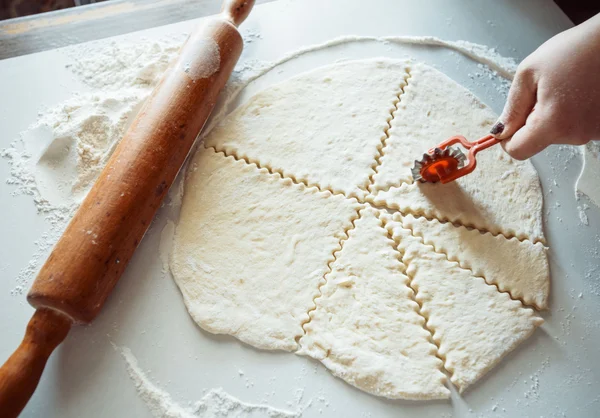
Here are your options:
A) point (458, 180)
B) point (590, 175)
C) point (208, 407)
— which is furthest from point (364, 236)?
point (590, 175)

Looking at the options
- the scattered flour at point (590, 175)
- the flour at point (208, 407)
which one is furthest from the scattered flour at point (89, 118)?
the flour at point (208, 407)

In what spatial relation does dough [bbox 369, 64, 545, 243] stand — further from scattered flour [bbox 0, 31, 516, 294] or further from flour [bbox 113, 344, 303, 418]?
flour [bbox 113, 344, 303, 418]

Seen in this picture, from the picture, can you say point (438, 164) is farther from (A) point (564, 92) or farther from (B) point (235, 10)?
(B) point (235, 10)

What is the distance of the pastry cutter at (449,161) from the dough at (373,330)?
11.4 inches

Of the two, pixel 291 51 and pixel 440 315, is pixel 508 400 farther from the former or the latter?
pixel 291 51

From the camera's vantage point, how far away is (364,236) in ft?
5.32

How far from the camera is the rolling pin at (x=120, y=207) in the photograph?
53.9 inches

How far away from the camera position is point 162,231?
1.68m

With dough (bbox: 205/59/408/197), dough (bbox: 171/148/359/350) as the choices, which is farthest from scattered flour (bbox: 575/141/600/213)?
dough (bbox: 171/148/359/350)

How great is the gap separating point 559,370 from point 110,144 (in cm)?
168

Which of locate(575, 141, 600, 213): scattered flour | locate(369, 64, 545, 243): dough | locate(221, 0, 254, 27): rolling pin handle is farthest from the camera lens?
locate(221, 0, 254, 27): rolling pin handle

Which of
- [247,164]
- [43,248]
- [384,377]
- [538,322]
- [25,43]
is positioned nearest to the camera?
[384,377]

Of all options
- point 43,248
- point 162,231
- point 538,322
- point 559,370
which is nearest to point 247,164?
point 162,231

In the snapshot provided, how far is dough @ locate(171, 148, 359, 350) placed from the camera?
59.2 inches
